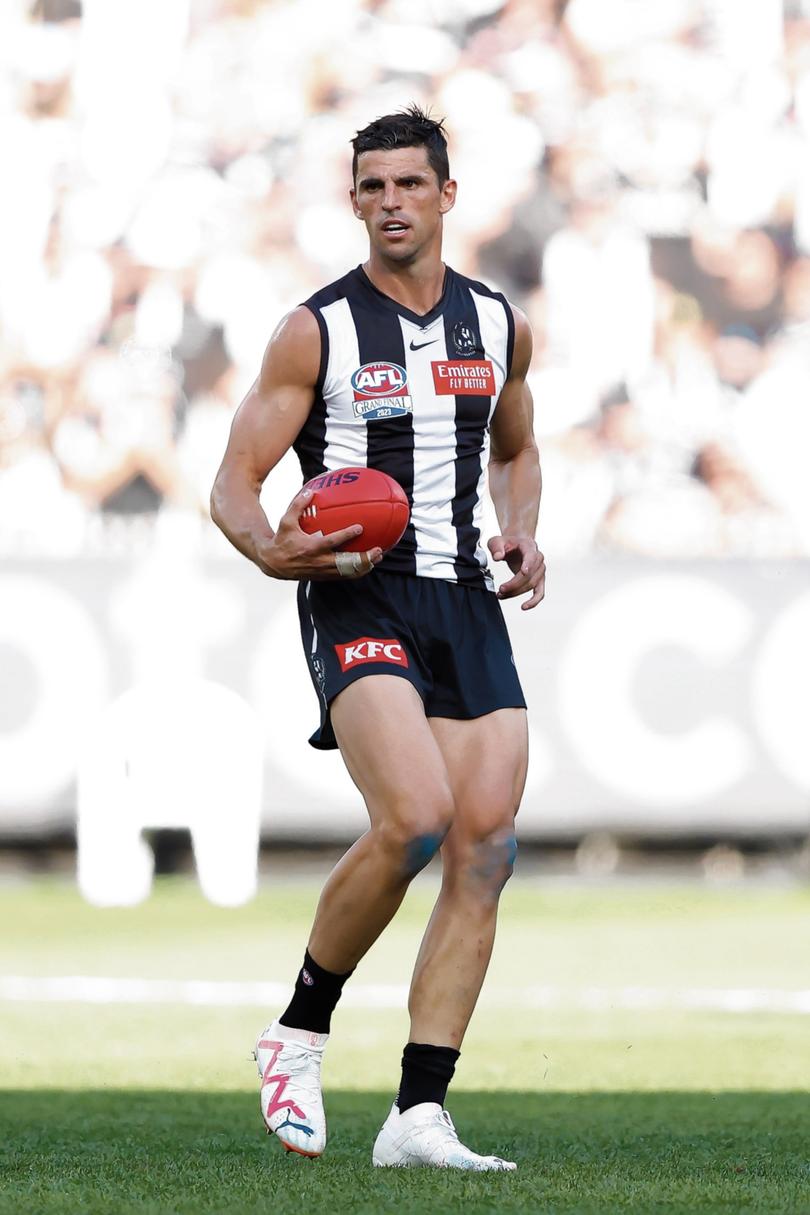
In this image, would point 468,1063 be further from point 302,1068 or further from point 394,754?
point 394,754

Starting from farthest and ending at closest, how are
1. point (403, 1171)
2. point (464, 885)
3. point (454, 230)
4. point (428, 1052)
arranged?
1. point (454, 230)
2. point (464, 885)
3. point (428, 1052)
4. point (403, 1171)

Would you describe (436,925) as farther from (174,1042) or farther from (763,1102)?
(174,1042)

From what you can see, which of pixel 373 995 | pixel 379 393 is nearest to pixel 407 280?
pixel 379 393

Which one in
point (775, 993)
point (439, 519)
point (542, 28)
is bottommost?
point (775, 993)

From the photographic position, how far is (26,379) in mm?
14188

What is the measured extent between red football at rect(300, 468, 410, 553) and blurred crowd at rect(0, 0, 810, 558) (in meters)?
8.96

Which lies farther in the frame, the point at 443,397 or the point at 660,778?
the point at 660,778

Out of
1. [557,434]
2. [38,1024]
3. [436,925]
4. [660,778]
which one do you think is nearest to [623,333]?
[557,434]

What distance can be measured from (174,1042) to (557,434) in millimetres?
7470

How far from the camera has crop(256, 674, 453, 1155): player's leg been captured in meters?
4.44

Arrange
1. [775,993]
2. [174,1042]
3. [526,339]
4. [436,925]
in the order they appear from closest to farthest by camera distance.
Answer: [436,925] < [526,339] < [174,1042] < [775,993]

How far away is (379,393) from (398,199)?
0.45m

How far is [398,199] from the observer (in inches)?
186

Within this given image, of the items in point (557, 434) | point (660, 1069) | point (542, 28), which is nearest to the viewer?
point (660, 1069)
